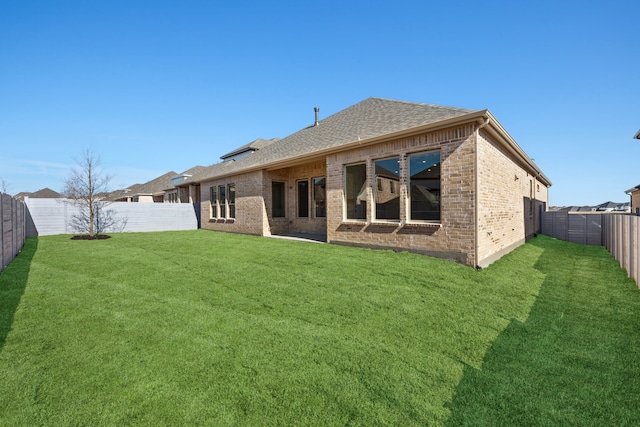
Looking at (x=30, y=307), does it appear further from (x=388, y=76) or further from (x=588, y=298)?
(x=388, y=76)

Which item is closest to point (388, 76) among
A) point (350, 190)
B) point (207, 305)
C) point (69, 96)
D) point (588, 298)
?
point (350, 190)

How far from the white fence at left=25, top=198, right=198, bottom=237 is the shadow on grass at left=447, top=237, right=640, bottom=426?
20413 millimetres

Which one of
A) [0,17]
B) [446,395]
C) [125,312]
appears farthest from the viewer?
[0,17]

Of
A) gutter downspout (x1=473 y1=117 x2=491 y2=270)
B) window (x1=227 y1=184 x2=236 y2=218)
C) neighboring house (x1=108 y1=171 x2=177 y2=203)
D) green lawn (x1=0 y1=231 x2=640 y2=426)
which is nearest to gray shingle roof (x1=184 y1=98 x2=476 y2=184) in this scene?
gutter downspout (x1=473 y1=117 x2=491 y2=270)

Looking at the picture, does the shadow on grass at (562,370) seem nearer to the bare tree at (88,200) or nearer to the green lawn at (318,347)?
the green lawn at (318,347)

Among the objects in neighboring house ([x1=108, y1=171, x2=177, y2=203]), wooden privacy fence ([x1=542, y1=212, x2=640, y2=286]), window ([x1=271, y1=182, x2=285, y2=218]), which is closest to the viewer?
wooden privacy fence ([x1=542, y1=212, x2=640, y2=286])

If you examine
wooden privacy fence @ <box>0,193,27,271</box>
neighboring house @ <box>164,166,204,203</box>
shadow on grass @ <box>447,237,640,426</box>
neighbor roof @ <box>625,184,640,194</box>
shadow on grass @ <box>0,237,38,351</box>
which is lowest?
shadow on grass @ <box>447,237,640,426</box>

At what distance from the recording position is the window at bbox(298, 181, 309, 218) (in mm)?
13586

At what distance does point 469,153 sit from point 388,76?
7.97 metres

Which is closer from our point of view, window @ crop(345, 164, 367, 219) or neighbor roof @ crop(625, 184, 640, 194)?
window @ crop(345, 164, 367, 219)

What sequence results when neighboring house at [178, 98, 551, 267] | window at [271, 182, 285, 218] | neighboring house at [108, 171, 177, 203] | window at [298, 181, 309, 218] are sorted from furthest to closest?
neighboring house at [108, 171, 177, 203] < window at [271, 182, 285, 218] < window at [298, 181, 309, 218] < neighboring house at [178, 98, 551, 267]

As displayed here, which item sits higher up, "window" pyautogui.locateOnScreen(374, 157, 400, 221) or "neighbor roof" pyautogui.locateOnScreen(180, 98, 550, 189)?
"neighbor roof" pyautogui.locateOnScreen(180, 98, 550, 189)

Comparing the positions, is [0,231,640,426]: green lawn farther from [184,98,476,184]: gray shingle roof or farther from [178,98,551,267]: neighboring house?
[184,98,476,184]: gray shingle roof

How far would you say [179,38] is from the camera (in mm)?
10758
